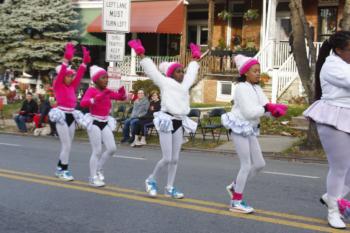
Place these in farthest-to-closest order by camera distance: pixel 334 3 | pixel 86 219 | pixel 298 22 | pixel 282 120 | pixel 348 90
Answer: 1. pixel 334 3
2. pixel 282 120
3. pixel 298 22
4. pixel 86 219
5. pixel 348 90

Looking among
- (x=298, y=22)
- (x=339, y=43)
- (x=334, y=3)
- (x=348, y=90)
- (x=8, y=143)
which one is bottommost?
(x=8, y=143)

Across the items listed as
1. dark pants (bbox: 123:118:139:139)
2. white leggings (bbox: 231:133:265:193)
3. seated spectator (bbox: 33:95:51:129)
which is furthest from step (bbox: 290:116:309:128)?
white leggings (bbox: 231:133:265:193)

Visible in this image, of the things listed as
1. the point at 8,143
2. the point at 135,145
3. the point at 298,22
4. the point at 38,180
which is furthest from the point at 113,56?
the point at 38,180

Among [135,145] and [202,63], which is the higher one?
[202,63]

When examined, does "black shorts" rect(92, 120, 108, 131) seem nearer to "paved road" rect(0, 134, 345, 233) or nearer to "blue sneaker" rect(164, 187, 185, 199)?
"paved road" rect(0, 134, 345, 233)

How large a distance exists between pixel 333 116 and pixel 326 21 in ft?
63.0

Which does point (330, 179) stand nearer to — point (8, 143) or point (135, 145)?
point (135, 145)

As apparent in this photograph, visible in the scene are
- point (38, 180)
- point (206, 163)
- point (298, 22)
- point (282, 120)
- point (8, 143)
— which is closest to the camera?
point (38, 180)

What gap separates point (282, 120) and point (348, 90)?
12.6m

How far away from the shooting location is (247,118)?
671cm

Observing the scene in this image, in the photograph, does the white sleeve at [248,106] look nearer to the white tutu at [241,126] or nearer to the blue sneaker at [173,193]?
the white tutu at [241,126]

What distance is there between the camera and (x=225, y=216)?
6.66 m

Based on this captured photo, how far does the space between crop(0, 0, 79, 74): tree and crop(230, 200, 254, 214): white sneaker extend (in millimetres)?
23377

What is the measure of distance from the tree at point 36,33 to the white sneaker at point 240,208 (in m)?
23.4
